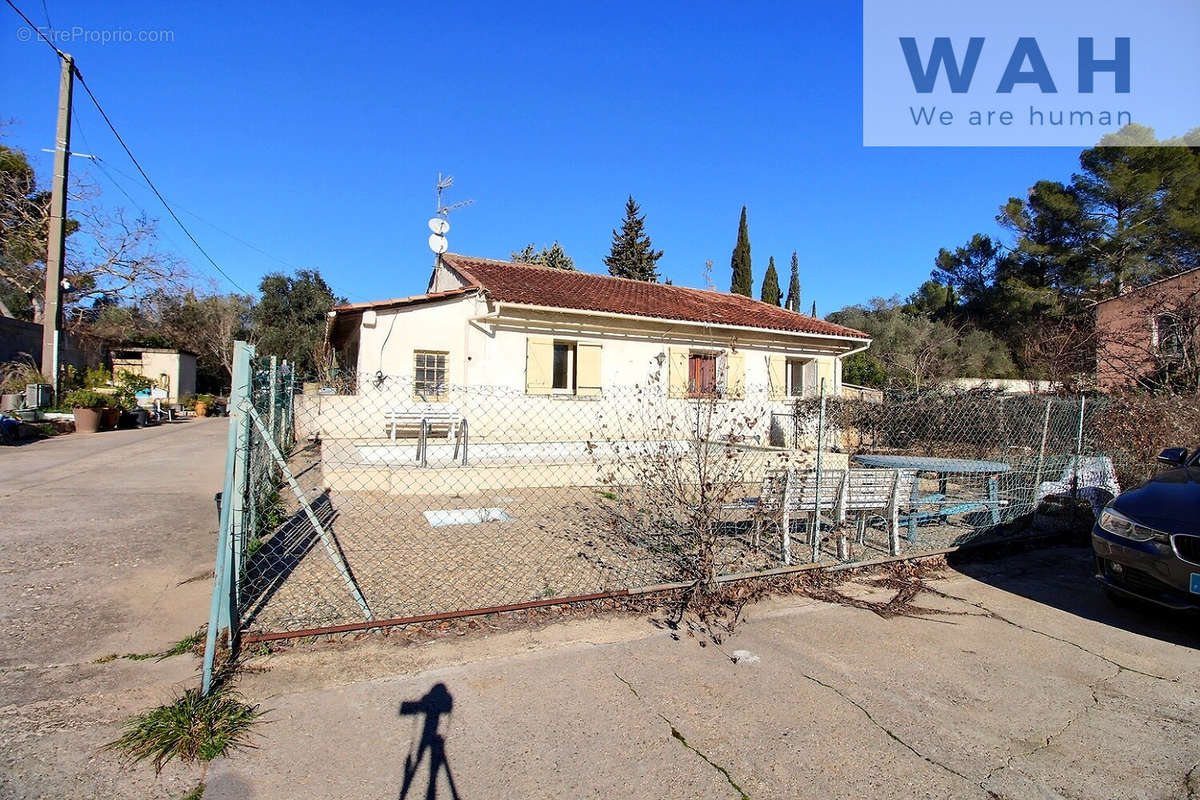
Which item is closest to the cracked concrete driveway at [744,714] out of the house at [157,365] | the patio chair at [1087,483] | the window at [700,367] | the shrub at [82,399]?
the patio chair at [1087,483]

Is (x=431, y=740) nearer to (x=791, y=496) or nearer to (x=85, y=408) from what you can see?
(x=791, y=496)

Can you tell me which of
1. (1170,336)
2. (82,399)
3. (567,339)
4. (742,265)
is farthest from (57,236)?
(742,265)

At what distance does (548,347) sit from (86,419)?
12.5m

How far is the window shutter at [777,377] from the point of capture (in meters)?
15.0

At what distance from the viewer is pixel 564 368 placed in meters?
13.3

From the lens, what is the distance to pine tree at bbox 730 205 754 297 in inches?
1446

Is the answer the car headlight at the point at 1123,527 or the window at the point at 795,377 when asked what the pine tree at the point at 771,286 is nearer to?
the window at the point at 795,377

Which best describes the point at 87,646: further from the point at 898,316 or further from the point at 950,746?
the point at 898,316

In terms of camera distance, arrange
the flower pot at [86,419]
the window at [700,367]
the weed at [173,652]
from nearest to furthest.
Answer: the weed at [173,652] → the window at [700,367] → the flower pot at [86,419]

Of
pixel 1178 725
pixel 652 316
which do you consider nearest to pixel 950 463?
pixel 1178 725

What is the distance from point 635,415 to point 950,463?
5.85 m

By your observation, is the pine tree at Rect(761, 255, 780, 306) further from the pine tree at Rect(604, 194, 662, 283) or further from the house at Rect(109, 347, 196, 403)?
the house at Rect(109, 347, 196, 403)

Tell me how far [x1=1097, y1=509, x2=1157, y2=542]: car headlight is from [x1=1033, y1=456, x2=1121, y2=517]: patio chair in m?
2.82

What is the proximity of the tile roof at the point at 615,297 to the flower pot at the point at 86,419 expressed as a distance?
9877 mm
